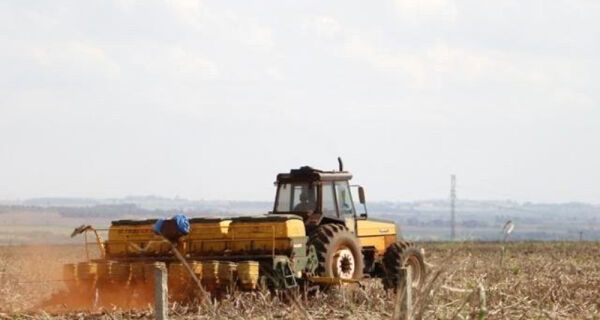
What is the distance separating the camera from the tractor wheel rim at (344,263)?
19.9 m

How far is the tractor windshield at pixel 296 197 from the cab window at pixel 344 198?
0.49 metres

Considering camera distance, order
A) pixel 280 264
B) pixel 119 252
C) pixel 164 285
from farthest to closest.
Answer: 1. pixel 119 252
2. pixel 280 264
3. pixel 164 285

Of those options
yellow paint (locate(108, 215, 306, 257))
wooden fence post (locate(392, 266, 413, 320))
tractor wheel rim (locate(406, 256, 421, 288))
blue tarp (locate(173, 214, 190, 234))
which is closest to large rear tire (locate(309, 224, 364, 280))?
yellow paint (locate(108, 215, 306, 257))

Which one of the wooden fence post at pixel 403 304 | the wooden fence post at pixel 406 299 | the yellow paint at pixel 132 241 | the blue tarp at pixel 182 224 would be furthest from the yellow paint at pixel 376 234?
the wooden fence post at pixel 403 304

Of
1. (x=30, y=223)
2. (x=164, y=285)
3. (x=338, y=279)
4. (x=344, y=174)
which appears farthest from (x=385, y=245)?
(x=30, y=223)

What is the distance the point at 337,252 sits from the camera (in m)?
20.0

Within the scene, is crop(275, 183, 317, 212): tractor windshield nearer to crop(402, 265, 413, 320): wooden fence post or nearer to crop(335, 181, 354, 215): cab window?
crop(335, 181, 354, 215): cab window

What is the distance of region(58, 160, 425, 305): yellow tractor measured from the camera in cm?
Answer: 1822

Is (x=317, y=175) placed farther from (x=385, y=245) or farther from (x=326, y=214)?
(x=385, y=245)

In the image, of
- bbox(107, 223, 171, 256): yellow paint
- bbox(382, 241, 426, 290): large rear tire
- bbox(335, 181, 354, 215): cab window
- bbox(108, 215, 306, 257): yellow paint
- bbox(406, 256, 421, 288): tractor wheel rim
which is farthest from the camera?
bbox(406, 256, 421, 288): tractor wheel rim

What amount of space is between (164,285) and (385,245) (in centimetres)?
1177

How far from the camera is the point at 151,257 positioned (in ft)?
65.2

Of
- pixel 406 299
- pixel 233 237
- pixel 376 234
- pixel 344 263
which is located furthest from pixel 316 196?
pixel 406 299

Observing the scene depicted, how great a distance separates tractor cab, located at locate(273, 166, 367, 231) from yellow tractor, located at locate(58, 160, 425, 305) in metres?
0.02
